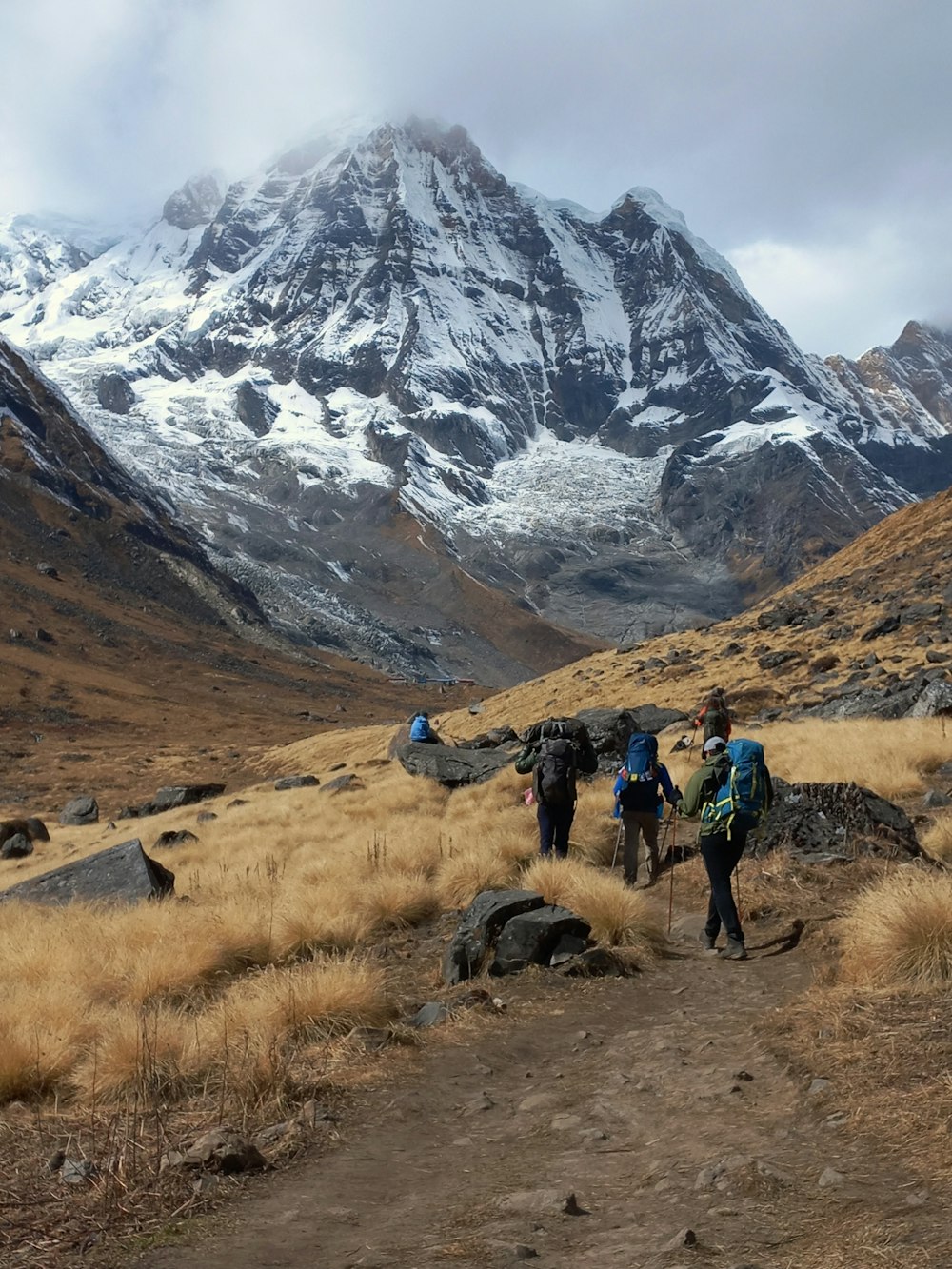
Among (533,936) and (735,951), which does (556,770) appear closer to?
(533,936)

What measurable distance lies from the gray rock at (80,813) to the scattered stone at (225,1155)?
34.3 m

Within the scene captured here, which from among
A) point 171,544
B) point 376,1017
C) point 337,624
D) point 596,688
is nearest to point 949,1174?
point 376,1017

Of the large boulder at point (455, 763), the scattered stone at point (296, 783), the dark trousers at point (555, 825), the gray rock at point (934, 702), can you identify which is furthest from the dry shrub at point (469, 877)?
the scattered stone at point (296, 783)

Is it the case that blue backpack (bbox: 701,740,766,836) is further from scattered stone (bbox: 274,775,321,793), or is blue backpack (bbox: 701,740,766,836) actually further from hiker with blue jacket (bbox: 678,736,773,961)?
scattered stone (bbox: 274,775,321,793)

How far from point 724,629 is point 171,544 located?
4262 inches

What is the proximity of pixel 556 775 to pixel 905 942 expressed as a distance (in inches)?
215

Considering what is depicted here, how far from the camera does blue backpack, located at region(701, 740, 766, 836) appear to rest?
8.21 metres

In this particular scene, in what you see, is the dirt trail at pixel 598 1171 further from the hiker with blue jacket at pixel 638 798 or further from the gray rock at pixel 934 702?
the gray rock at pixel 934 702

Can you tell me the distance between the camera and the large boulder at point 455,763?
2137 centimetres

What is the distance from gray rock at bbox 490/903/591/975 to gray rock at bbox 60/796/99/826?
105ft

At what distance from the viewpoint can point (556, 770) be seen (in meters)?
11.6

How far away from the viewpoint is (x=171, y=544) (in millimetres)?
139375

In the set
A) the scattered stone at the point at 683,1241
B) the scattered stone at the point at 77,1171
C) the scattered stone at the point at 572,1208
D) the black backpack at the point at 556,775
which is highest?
the black backpack at the point at 556,775

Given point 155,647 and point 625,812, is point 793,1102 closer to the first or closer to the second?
point 625,812
